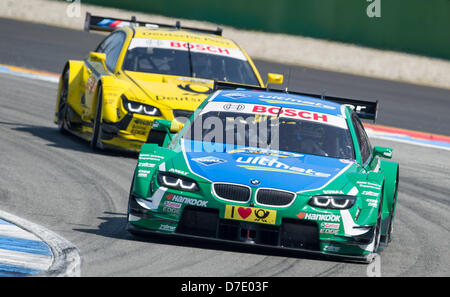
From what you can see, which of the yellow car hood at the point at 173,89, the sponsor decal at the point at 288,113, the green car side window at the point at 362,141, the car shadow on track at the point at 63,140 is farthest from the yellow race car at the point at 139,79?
the green car side window at the point at 362,141

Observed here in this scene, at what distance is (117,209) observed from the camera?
841cm

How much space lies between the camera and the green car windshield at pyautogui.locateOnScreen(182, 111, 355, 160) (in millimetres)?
7848

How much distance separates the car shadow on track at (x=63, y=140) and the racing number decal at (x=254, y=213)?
4987mm

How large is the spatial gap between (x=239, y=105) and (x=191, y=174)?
1.52 m

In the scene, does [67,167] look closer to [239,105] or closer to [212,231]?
[239,105]

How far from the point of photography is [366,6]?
85.8ft

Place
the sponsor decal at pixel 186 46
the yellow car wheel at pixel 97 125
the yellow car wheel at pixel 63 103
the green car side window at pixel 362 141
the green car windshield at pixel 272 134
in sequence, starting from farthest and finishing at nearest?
the yellow car wheel at pixel 63 103 → the sponsor decal at pixel 186 46 → the yellow car wheel at pixel 97 125 → the green car side window at pixel 362 141 → the green car windshield at pixel 272 134

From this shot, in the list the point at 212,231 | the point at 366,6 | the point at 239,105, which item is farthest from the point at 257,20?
the point at 212,231

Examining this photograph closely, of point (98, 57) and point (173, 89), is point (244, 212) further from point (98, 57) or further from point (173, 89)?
point (98, 57)

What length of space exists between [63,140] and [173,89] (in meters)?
1.86

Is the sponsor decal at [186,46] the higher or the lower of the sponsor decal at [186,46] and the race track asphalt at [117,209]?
the higher

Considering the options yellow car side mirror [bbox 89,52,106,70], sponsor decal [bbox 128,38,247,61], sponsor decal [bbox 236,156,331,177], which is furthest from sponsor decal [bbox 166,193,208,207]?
sponsor decal [bbox 128,38,247,61]

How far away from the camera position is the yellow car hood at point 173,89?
36.6 ft

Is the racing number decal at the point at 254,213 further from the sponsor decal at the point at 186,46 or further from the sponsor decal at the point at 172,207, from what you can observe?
the sponsor decal at the point at 186,46
